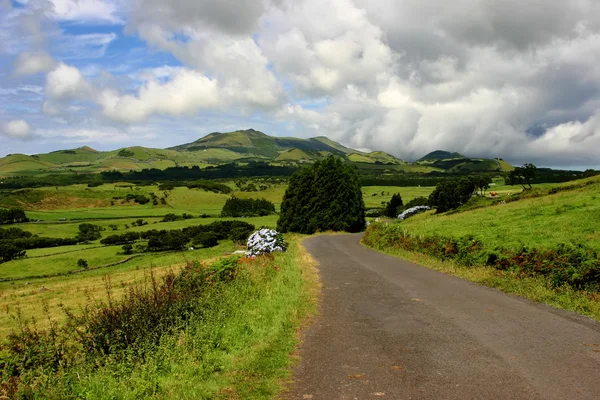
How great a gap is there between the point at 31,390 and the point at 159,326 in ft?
11.1

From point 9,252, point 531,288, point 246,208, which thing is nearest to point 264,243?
point 531,288

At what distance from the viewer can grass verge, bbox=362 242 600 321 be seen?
11.7m

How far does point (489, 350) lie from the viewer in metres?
8.44

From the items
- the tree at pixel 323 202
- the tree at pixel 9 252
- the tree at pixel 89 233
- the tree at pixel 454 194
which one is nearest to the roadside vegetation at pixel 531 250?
the tree at pixel 323 202

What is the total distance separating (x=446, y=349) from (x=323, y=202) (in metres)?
55.9

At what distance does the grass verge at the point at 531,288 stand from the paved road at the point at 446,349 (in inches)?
20.8

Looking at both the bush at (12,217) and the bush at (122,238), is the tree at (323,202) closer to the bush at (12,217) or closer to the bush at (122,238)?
the bush at (122,238)

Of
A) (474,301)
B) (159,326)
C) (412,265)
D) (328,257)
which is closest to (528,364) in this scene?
(474,301)

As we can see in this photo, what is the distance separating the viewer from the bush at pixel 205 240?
10288 cm

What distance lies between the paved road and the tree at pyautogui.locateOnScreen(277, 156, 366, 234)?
1940 inches

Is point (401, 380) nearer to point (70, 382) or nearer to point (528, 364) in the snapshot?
point (528, 364)

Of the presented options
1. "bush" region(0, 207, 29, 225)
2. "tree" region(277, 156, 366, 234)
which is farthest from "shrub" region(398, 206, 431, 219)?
"bush" region(0, 207, 29, 225)

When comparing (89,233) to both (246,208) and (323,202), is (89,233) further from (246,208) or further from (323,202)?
(323,202)

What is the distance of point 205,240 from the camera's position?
339ft
